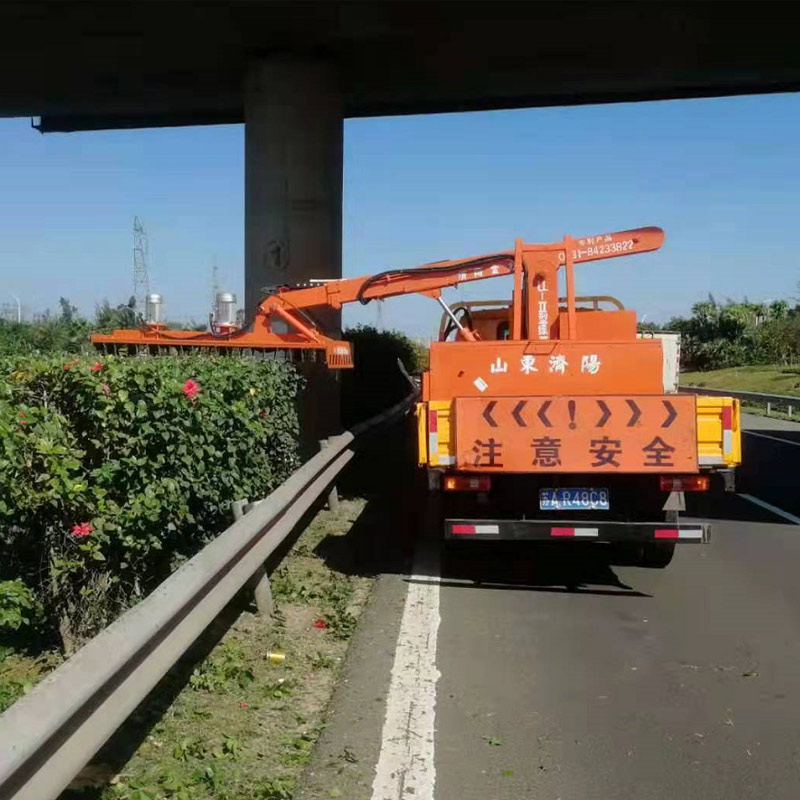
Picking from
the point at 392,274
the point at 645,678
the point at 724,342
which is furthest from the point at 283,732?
the point at 724,342

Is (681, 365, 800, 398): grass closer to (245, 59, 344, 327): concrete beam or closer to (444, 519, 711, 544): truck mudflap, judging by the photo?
(245, 59, 344, 327): concrete beam

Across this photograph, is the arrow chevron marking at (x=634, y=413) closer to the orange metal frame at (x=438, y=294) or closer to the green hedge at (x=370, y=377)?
the orange metal frame at (x=438, y=294)

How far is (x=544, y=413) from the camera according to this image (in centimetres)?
675

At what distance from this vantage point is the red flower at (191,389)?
527cm

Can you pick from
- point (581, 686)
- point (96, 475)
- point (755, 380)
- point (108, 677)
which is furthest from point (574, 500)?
point (755, 380)

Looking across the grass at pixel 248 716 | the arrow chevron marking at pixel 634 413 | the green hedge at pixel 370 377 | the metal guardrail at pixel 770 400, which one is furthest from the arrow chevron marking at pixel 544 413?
the metal guardrail at pixel 770 400

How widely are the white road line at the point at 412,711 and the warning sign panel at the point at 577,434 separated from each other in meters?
1.22

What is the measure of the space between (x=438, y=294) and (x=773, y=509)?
16.7 feet

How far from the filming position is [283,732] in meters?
4.32

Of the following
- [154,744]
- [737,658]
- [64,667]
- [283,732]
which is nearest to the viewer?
[64,667]

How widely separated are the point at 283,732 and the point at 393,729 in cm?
54

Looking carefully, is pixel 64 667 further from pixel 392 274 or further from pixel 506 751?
pixel 392 274

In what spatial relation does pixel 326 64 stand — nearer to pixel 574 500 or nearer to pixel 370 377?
pixel 370 377

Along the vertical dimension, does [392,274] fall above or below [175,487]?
above
